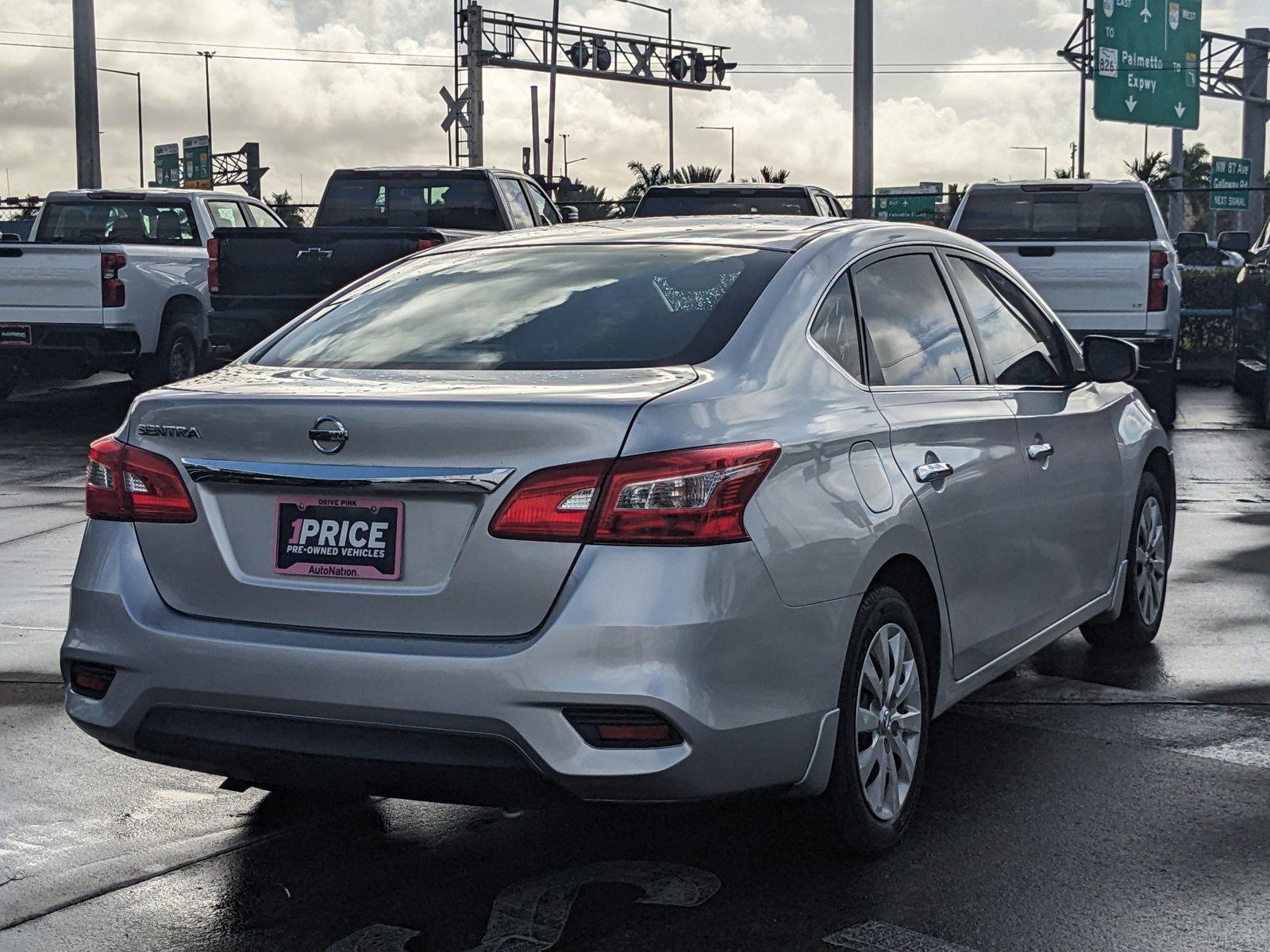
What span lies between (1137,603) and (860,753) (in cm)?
268

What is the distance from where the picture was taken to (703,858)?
4.43m

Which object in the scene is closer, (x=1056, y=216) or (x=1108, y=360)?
(x=1108, y=360)

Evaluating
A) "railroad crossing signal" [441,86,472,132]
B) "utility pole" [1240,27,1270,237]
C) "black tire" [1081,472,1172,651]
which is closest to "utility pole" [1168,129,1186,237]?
"utility pole" [1240,27,1270,237]

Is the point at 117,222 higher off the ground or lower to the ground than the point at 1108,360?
higher

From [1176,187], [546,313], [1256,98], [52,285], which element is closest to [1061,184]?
[52,285]

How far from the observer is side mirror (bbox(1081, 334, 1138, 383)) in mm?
5934

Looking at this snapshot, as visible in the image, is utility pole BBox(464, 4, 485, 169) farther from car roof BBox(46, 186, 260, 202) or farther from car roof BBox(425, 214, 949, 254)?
car roof BBox(425, 214, 949, 254)

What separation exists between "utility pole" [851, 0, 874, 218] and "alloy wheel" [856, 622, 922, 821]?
717 inches

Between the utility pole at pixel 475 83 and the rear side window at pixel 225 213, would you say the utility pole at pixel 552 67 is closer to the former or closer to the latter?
the utility pole at pixel 475 83

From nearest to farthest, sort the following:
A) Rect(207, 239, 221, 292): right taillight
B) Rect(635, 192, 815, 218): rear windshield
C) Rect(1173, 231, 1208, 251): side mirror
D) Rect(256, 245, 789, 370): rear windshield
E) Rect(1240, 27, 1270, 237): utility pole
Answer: Rect(256, 245, 789, 370): rear windshield → Rect(207, 239, 221, 292): right taillight → Rect(1173, 231, 1208, 251): side mirror → Rect(635, 192, 815, 218): rear windshield → Rect(1240, 27, 1270, 237): utility pole

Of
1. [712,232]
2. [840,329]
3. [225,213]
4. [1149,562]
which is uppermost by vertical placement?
[225,213]

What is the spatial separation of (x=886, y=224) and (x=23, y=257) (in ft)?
40.8

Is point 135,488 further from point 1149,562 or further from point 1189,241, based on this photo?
point 1189,241

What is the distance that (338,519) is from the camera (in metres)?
3.81
